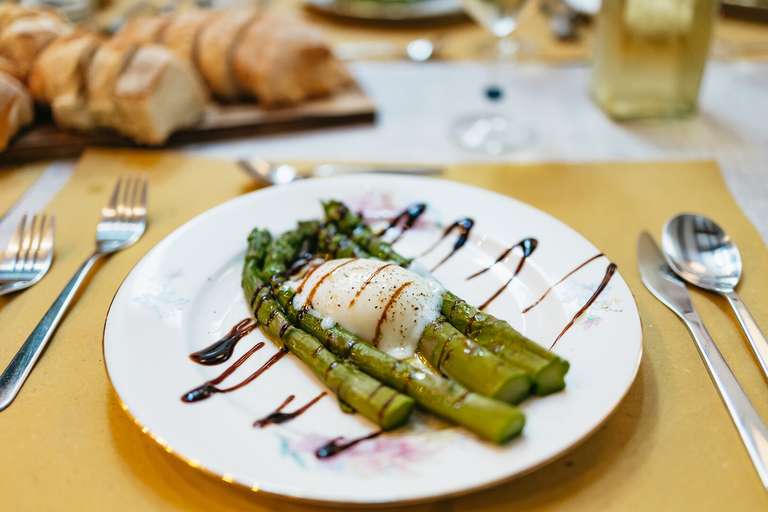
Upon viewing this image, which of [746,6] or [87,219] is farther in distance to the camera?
[746,6]

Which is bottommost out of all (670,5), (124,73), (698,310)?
(698,310)

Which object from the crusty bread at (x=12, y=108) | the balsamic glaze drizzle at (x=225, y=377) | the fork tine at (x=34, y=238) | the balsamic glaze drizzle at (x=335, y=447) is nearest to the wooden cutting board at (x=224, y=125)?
the crusty bread at (x=12, y=108)

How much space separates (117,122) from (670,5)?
2805 mm

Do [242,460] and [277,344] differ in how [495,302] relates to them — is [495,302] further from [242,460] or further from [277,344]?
[242,460]

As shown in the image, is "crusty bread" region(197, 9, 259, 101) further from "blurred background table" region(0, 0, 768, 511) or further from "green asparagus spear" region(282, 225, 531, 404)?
"green asparagus spear" region(282, 225, 531, 404)

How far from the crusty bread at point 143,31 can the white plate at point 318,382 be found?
5.63ft

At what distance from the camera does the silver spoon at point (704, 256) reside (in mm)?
1884

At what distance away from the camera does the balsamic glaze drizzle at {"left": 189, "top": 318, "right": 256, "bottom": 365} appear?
1584mm

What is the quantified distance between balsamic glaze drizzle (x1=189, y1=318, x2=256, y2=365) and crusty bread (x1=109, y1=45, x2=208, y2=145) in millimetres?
1587

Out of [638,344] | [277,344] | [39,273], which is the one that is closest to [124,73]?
[39,273]

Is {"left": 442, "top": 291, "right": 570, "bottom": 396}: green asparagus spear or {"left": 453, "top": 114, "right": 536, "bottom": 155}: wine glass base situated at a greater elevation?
{"left": 442, "top": 291, "right": 570, "bottom": 396}: green asparagus spear

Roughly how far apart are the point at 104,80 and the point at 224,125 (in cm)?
62

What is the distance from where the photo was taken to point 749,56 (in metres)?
3.70

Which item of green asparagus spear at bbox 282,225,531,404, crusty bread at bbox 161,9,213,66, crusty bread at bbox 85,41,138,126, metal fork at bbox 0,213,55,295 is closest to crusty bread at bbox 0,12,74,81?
crusty bread at bbox 85,41,138,126
